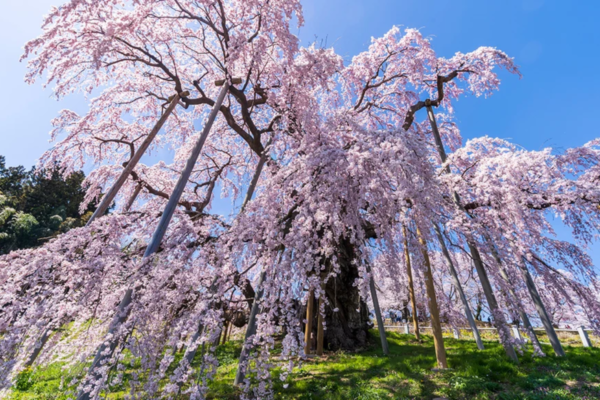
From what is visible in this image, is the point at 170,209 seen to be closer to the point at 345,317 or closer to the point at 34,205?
the point at 345,317

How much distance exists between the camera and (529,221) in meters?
6.19

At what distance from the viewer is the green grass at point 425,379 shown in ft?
15.3

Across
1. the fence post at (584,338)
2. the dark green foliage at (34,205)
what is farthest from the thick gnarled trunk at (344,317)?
the dark green foliage at (34,205)

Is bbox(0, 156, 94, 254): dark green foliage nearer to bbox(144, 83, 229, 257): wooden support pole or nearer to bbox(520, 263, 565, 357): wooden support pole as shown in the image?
bbox(144, 83, 229, 257): wooden support pole

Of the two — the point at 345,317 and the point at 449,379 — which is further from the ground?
the point at 345,317

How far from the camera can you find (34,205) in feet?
87.5

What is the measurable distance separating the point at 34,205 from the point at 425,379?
35.2 metres

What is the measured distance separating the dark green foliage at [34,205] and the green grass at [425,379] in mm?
22356

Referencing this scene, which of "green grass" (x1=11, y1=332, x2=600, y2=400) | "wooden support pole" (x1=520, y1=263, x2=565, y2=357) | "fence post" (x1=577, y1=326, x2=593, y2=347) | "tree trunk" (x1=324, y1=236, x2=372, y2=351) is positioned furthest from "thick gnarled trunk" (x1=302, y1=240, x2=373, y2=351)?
"fence post" (x1=577, y1=326, x2=593, y2=347)

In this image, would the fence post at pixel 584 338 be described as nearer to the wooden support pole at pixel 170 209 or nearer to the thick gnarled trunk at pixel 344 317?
the thick gnarled trunk at pixel 344 317

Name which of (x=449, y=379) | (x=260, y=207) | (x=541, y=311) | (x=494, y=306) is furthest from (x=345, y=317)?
(x=260, y=207)

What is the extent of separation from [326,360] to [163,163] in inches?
344

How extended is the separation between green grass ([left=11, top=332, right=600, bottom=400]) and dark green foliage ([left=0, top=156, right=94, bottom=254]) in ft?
73.3

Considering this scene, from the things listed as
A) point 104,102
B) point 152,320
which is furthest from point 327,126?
point 104,102
